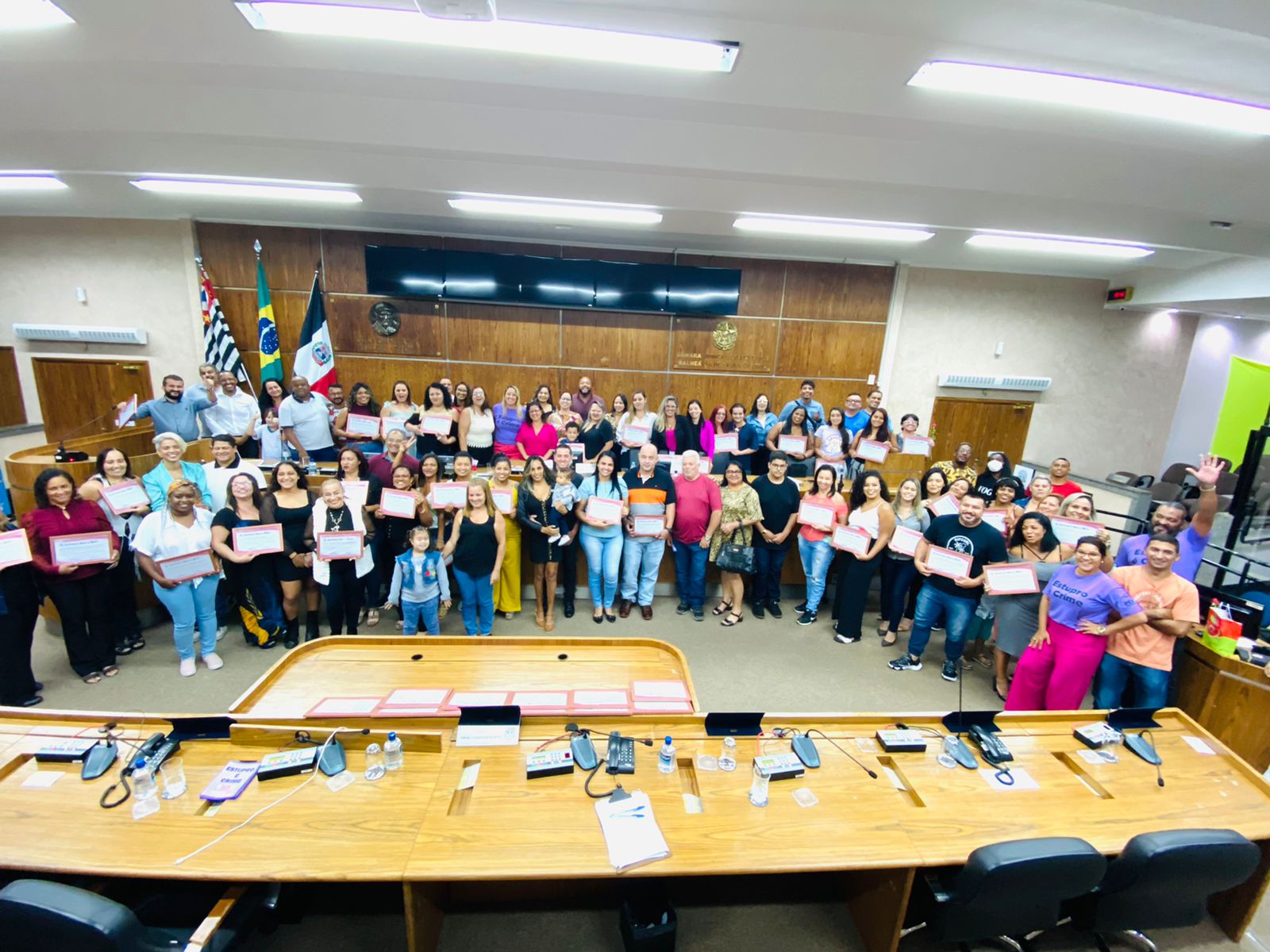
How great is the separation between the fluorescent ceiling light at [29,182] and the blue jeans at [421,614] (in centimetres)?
621

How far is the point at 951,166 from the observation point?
168 inches

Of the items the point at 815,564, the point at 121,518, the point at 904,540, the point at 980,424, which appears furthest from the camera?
the point at 980,424

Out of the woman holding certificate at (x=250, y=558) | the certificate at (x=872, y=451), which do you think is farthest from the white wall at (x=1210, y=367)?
the woman holding certificate at (x=250, y=558)

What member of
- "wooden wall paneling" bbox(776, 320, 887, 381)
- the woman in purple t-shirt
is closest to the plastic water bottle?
the woman in purple t-shirt

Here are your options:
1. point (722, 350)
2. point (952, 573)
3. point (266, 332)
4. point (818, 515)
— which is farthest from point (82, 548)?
point (722, 350)

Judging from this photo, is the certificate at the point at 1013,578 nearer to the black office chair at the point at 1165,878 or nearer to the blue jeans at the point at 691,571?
the black office chair at the point at 1165,878

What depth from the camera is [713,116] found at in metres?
3.81

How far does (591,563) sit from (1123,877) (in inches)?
151

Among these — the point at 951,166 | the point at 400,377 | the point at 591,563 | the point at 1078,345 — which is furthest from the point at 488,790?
the point at 1078,345

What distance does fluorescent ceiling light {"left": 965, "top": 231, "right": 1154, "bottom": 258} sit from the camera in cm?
643

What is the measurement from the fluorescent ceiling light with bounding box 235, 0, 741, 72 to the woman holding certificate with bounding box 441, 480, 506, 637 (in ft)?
9.82

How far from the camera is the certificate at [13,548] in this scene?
338cm

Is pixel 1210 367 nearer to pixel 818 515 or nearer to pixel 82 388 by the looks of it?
pixel 818 515

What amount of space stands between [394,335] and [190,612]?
527 centimetres
